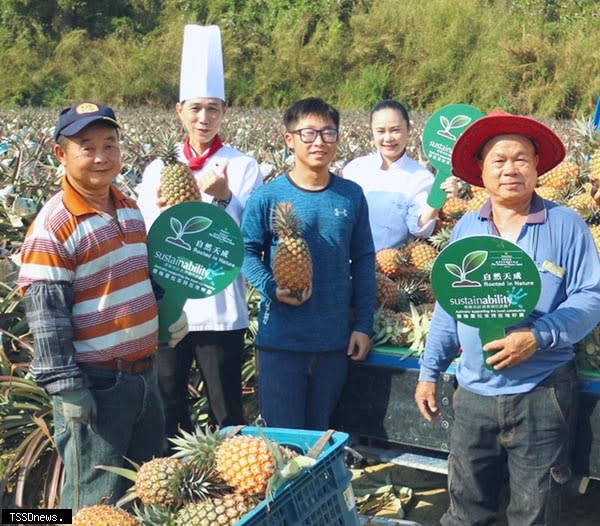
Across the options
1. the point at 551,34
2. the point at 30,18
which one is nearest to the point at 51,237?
the point at 551,34

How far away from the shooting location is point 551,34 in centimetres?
2903

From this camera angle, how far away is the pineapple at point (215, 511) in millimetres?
2578

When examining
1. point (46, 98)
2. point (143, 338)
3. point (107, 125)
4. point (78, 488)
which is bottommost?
point (78, 488)

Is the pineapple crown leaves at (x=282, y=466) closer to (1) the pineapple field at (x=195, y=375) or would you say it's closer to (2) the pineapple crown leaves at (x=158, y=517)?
(1) the pineapple field at (x=195, y=375)

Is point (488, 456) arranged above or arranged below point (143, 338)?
below

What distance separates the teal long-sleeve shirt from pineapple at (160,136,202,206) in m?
0.37

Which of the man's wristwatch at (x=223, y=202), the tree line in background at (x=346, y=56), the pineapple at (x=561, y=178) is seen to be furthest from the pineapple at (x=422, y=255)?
the tree line in background at (x=346, y=56)

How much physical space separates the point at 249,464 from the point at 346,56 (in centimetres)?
3323

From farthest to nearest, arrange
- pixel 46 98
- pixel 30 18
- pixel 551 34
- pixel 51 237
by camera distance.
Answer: pixel 30 18, pixel 46 98, pixel 551 34, pixel 51 237

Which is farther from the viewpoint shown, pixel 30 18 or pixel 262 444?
pixel 30 18

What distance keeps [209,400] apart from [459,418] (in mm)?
1441

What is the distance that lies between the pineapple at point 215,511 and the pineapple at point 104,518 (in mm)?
142

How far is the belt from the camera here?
3293mm

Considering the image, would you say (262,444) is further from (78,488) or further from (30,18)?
(30,18)
